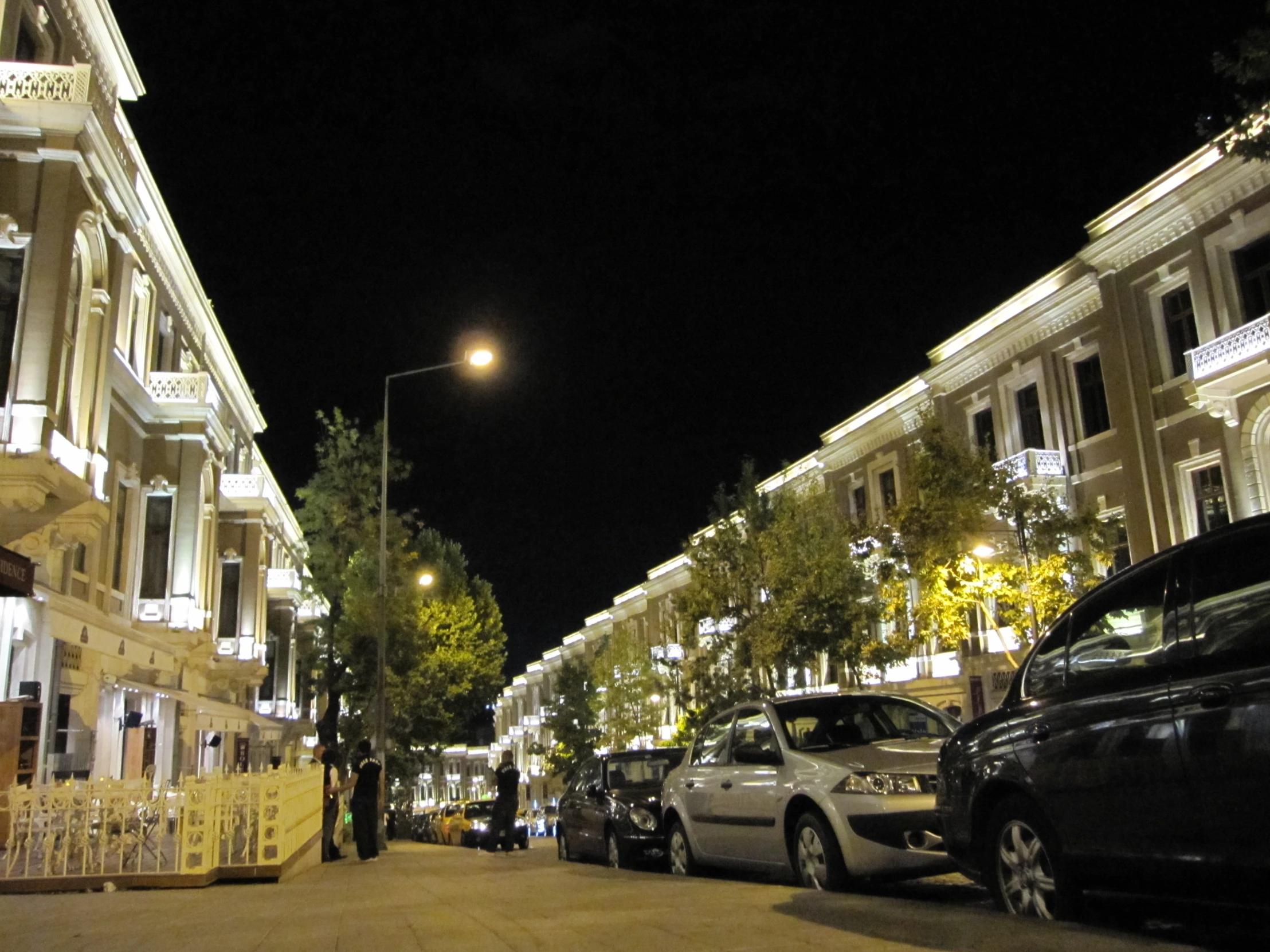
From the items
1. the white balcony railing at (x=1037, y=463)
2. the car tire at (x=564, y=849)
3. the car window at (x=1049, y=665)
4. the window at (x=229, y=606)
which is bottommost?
the car tire at (x=564, y=849)

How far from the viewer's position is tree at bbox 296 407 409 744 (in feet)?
117

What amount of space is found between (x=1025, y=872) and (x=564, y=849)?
11.2 meters

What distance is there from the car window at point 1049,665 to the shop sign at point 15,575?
38.6 feet

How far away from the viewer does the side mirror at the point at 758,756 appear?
9.80m

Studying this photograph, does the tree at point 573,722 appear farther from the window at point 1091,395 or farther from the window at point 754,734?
the window at point 754,734

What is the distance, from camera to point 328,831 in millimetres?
17578

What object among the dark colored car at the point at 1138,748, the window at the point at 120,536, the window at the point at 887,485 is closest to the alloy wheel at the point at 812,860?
the dark colored car at the point at 1138,748

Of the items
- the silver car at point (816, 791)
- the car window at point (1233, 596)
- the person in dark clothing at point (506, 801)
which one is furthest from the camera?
the person in dark clothing at point (506, 801)

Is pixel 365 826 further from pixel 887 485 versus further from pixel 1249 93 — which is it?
pixel 887 485

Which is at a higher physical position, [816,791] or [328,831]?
[816,791]

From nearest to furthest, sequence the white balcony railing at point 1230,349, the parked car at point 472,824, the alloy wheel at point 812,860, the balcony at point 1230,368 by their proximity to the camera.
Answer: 1. the alloy wheel at point 812,860
2. the white balcony railing at point 1230,349
3. the balcony at point 1230,368
4. the parked car at point 472,824

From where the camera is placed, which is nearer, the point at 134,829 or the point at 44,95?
the point at 134,829

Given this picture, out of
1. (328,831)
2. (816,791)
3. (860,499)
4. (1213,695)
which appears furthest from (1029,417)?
(1213,695)

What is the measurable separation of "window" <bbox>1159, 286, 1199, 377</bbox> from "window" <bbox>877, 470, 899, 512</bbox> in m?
12.5
